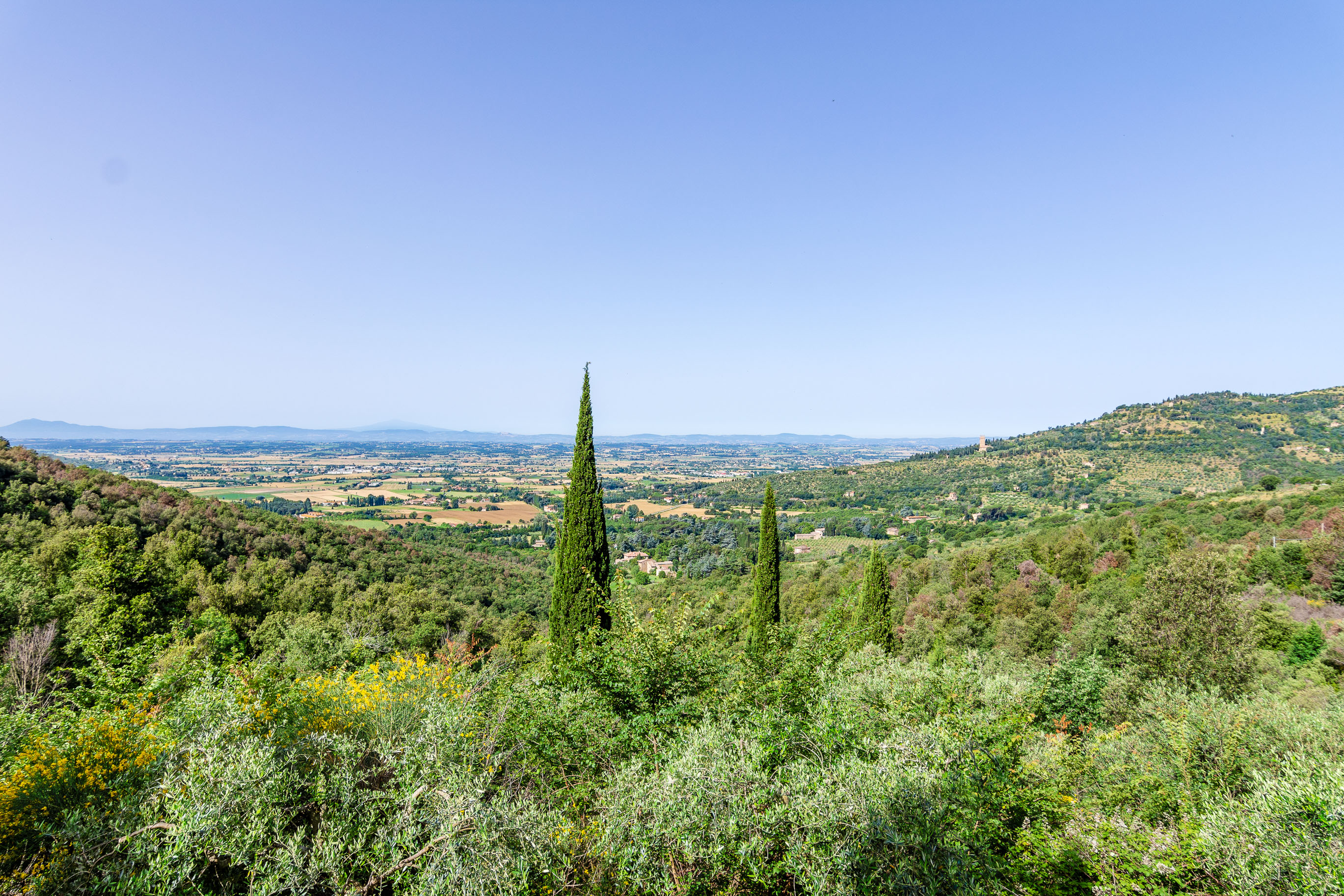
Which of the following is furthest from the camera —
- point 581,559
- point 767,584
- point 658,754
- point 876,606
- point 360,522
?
point 360,522

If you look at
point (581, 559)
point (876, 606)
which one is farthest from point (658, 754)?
point (876, 606)

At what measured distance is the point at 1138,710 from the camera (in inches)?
533

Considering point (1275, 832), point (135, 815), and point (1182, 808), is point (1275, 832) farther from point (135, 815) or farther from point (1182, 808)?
point (135, 815)

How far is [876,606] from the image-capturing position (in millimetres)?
23922

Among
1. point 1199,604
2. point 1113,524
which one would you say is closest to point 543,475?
point 1113,524

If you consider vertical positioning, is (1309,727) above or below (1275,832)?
below

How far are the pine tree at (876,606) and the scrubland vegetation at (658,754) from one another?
12.0ft

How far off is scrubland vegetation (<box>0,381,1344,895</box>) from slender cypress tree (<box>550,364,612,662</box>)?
74 mm

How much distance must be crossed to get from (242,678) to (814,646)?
29.0 ft

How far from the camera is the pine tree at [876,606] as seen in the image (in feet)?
77.6

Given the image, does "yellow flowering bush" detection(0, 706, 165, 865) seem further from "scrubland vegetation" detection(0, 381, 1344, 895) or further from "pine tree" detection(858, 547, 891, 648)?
"pine tree" detection(858, 547, 891, 648)

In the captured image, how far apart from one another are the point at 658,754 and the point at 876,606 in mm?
20007

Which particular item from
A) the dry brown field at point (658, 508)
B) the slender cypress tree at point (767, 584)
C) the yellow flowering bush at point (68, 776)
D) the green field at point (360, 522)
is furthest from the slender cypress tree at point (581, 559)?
the dry brown field at point (658, 508)

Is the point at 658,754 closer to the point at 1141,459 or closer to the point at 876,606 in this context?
the point at 876,606
